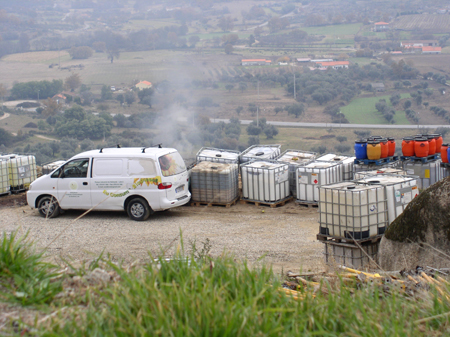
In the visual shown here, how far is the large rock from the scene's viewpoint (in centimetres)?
664

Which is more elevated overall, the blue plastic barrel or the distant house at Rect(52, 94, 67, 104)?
the distant house at Rect(52, 94, 67, 104)

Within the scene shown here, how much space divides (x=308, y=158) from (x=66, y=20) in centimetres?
16003

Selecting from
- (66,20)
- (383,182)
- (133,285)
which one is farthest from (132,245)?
(66,20)

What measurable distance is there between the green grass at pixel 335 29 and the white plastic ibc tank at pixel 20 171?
12442 cm

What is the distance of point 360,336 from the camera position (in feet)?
9.89

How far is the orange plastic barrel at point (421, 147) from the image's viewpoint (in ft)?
42.8

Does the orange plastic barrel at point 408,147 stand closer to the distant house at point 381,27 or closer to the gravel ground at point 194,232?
the gravel ground at point 194,232

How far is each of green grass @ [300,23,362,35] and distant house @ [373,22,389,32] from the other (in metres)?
5.46

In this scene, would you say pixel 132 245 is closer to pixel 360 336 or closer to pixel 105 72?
pixel 360 336

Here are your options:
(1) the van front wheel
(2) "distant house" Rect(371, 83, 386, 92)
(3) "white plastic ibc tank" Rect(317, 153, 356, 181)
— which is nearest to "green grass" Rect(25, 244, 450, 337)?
(1) the van front wheel

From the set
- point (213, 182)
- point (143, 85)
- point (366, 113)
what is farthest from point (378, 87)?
point (213, 182)

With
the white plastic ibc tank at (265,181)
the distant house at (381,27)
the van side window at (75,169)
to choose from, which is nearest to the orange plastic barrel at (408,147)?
the white plastic ibc tank at (265,181)

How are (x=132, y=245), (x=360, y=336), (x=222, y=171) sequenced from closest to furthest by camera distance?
(x=360, y=336), (x=132, y=245), (x=222, y=171)

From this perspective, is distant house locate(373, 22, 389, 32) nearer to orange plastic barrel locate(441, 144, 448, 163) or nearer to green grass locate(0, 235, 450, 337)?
orange plastic barrel locate(441, 144, 448, 163)
